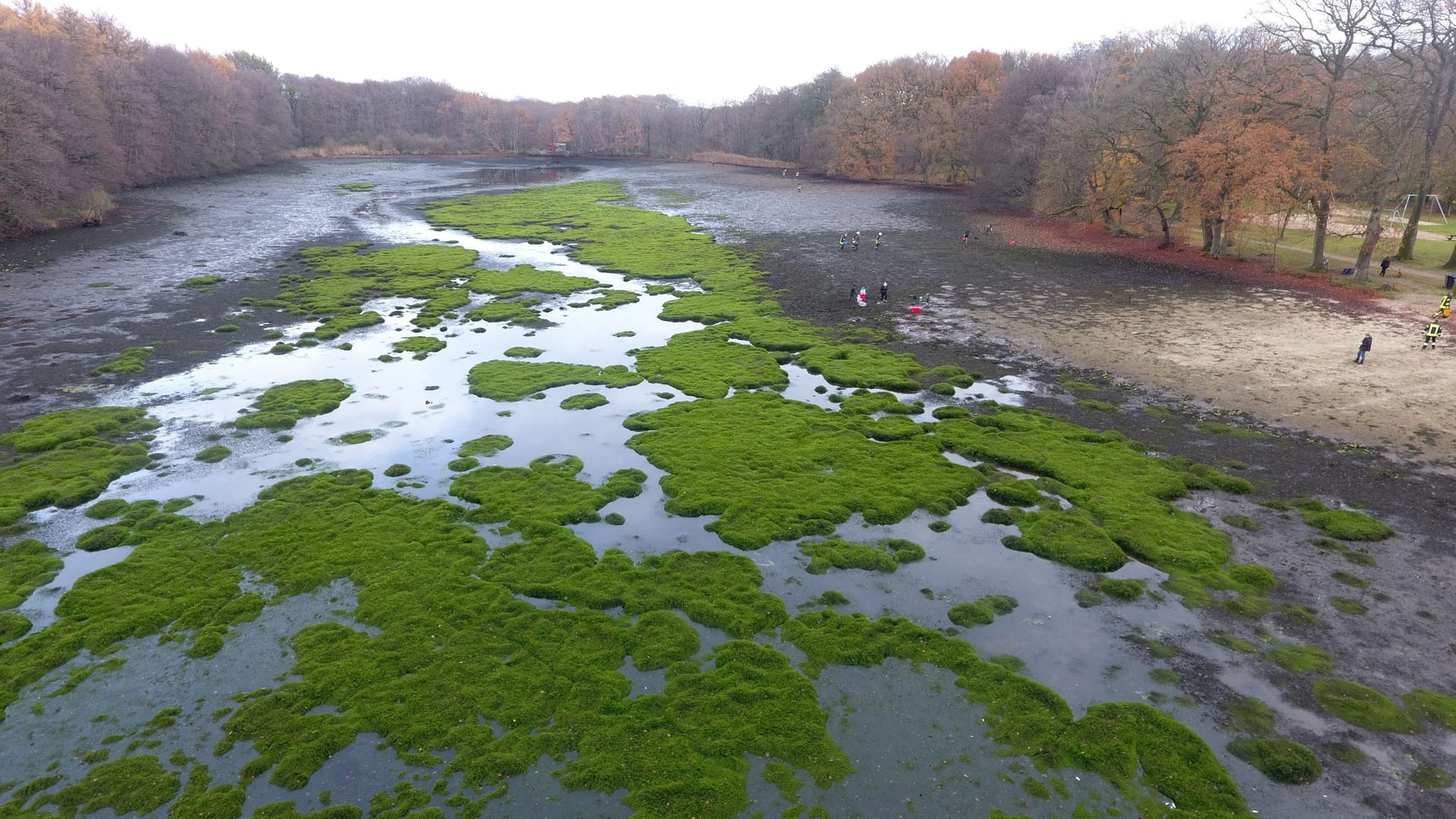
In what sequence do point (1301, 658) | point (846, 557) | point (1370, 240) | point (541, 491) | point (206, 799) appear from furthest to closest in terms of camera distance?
point (1370, 240) < point (541, 491) < point (846, 557) < point (1301, 658) < point (206, 799)

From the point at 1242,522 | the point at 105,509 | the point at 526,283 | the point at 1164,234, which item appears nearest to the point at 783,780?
the point at 1242,522

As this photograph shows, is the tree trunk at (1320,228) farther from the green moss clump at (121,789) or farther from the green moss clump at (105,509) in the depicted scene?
the green moss clump at (105,509)

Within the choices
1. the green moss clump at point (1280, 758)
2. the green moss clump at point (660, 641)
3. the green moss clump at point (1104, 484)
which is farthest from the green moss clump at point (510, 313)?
the green moss clump at point (1280, 758)

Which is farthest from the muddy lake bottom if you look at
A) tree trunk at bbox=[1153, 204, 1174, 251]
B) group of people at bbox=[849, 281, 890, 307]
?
tree trunk at bbox=[1153, 204, 1174, 251]

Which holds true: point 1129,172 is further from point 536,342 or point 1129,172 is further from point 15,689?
point 15,689

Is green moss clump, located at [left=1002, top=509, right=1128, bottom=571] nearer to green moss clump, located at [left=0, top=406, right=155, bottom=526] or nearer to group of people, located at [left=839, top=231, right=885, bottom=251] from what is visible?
green moss clump, located at [left=0, top=406, right=155, bottom=526]

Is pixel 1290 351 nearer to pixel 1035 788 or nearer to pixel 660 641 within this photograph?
pixel 1035 788
